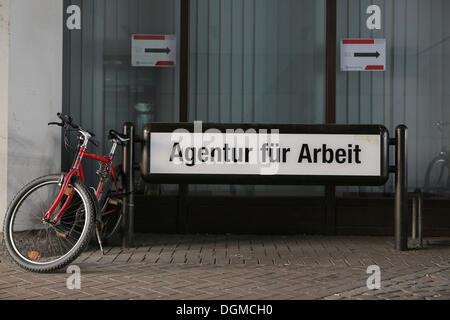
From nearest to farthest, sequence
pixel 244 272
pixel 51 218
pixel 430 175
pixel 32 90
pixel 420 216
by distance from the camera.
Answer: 1. pixel 244 272
2. pixel 51 218
3. pixel 420 216
4. pixel 32 90
5. pixel 430 175

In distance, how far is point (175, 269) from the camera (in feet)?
16.1

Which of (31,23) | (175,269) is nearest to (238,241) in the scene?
(175,269)

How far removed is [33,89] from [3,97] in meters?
0.34

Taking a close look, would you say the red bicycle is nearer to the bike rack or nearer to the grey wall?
the bike rack

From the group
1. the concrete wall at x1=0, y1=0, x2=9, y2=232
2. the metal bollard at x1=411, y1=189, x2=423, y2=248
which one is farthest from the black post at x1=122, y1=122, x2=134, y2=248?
the metal bollard at x1=411, y1=189, x2=423, y2=248

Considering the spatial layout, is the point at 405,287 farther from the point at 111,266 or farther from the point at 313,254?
the point at 111,266

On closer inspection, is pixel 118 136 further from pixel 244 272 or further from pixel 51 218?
pixel 244 272

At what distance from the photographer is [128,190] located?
5.83 meters

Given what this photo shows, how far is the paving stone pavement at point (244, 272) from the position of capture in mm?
4129

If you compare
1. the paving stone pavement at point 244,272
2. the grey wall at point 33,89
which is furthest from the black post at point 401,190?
the grey wall at point 33,89

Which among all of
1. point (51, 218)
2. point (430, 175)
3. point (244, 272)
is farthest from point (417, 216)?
point (51, 218)

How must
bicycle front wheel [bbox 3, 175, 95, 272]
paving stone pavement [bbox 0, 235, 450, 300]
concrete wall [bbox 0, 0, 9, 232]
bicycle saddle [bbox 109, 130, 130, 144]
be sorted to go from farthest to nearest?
concrete wall [bbox 0, 0, 9, 232]
bicycle saddle [bbox 109, 130, 130, 144]
bicycle front wheel [bbox 3, 175, 95, 272]
paving stone pavement [bbox 0, 235, 450, 300]

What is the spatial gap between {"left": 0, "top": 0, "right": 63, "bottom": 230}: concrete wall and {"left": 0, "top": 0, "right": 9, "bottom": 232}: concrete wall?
11 mm

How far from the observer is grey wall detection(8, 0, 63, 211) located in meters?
6.25
